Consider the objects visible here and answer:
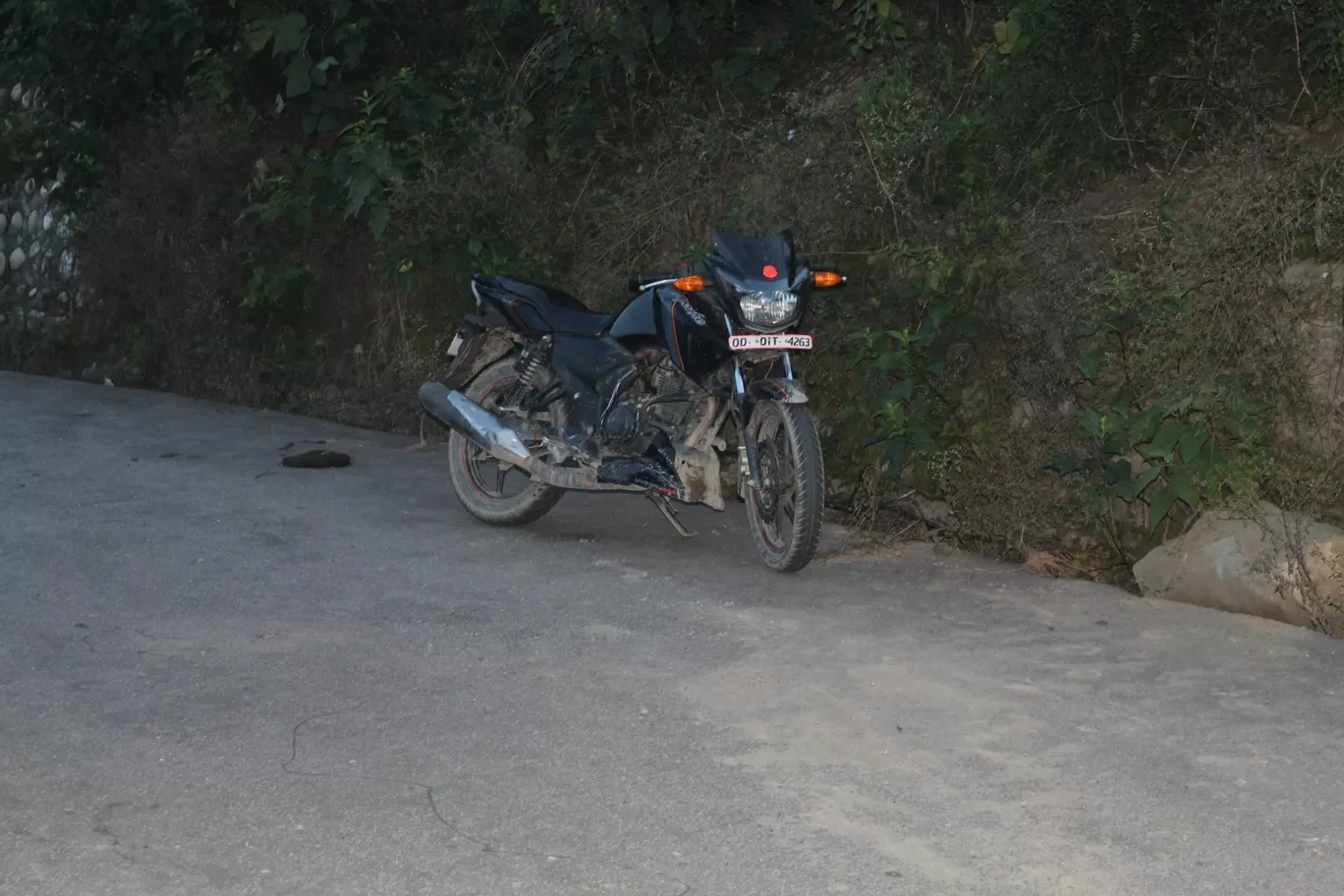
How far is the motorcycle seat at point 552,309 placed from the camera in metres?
8.57

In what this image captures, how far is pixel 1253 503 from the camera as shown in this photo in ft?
23.3

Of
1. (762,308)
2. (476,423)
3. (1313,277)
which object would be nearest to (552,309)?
(476,423)

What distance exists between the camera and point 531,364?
870 cm

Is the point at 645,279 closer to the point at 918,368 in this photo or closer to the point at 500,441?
the point at 500,441

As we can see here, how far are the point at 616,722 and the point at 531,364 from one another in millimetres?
3430

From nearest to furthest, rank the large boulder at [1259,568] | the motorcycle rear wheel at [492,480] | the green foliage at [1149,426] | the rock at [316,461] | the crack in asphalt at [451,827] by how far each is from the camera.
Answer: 1. the crack in asphalt at [451,827]
2. the large boulder at [1259,568]
3. the green foliage at [1149,426]
4. the motorcycle rear wheel at [492,480]
5. the rock at [316,461]

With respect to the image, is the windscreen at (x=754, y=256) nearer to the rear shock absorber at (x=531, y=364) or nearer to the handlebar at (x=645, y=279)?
the handlebar at (x=645, y=279)

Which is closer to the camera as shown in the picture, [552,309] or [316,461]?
[552,309]

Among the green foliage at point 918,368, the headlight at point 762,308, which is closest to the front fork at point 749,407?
the headlight at point 762,308

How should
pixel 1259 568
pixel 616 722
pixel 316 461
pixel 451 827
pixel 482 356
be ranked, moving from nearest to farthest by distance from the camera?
pixel 451 827 < pixel 616 722 < pixel 1259 568 < pixel 482 356 < pixel 316 461

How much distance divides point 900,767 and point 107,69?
11.4 metres

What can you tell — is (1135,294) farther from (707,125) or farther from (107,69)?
(107,69)

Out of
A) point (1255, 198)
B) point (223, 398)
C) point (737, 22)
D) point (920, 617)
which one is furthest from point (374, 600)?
point (223, 398)

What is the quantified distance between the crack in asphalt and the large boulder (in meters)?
3.39
